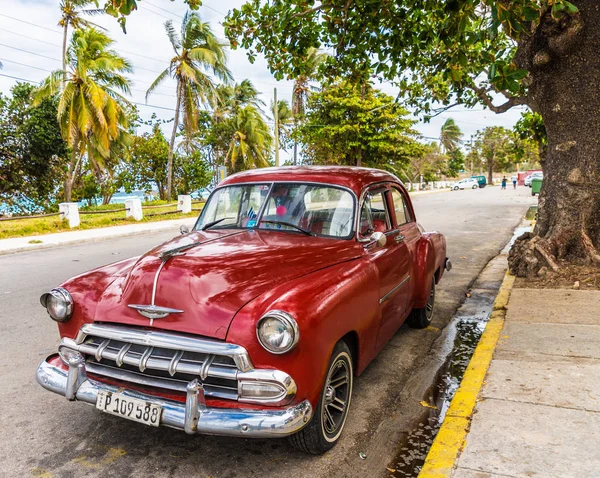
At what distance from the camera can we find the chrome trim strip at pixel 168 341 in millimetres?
2439

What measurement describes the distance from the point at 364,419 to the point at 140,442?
147 cm

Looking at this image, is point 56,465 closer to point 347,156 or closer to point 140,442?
point 140,442

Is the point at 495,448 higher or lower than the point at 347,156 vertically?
lower

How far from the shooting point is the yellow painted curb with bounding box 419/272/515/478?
263 cm

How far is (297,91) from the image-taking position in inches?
1389

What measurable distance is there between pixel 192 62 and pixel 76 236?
14246 mm

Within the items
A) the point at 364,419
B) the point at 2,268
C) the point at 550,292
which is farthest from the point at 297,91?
the point at 364,419

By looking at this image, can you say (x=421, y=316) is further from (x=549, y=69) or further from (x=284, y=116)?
(x=284, y=116)

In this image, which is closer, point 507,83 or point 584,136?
point 507,83

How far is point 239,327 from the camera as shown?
8.18ft

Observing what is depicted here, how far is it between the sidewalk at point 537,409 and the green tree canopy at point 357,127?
80.4 ft

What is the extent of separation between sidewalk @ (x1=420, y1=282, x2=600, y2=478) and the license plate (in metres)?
1.46

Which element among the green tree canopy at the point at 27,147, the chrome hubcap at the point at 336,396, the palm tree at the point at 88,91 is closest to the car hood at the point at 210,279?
the chrome hubcap at the point at 336,396

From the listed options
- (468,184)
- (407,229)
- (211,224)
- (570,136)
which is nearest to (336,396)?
(211,224)
